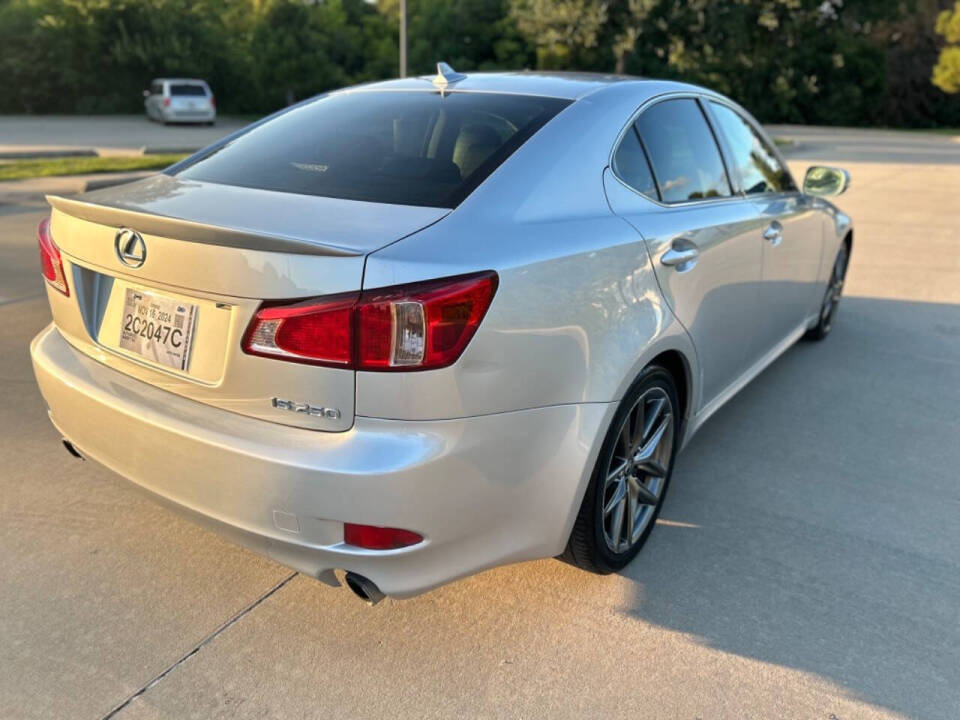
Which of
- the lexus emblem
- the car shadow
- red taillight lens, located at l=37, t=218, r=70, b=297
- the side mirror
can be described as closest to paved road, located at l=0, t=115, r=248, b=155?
red taillight lens, located at l=37, t=218, r=70, b=297

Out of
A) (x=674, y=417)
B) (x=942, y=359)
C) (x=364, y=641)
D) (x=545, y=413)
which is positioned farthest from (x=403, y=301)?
(x=942, y=359)

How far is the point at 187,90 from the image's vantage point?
2939 centimetres

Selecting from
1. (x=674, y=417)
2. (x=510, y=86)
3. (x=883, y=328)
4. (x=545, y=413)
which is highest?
(x=510, y=86)

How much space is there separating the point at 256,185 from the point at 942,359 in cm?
455

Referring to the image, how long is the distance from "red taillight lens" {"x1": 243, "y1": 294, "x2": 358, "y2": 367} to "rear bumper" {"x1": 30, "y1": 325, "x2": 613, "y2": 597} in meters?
0.19

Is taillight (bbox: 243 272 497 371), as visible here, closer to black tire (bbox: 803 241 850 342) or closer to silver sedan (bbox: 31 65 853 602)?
silver sedan (bbox: 31 65 853 602)

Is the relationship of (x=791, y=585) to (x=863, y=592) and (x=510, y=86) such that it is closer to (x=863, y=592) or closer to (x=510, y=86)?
(x=863, y=592)

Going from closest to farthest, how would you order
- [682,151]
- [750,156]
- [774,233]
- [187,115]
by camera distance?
[682,151], [774,233], [750,156], [187,115]

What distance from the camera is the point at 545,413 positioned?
2.26 meters

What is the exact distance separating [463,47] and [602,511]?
1658 inches

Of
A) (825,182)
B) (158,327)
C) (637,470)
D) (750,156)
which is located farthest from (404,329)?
(825,182)

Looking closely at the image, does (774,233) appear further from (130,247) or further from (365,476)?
(130,247)

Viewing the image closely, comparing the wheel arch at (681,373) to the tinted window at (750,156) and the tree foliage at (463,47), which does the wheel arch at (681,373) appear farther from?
the tree foliage at (463,47)

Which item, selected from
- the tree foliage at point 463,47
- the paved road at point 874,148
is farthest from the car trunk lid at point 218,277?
the tree foliage at point 463,47
